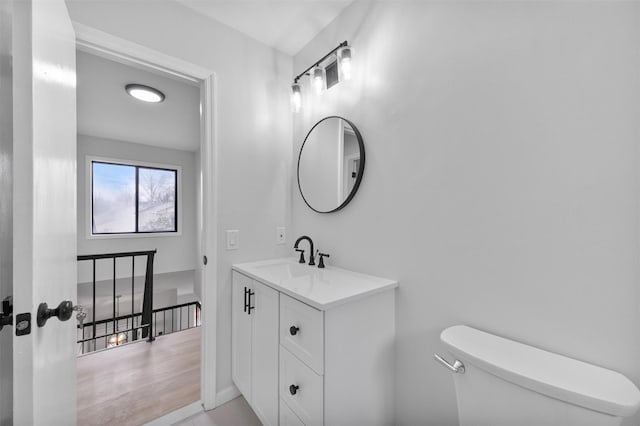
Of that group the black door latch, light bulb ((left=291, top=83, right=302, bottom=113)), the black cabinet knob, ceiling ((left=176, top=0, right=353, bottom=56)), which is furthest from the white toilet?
ceiling ((left=176, top=0, right=353, bottom=56))

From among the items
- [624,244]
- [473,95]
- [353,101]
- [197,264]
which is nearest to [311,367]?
[624,244]

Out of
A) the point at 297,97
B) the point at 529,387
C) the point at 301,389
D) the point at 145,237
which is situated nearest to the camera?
the point at 529,387

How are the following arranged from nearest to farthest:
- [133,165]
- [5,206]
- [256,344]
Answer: [5,206] < [256,344] < [133,165]

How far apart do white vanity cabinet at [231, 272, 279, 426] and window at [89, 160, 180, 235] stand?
378 cm

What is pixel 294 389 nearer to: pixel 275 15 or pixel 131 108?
pixel 275 15

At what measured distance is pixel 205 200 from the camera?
161 cm

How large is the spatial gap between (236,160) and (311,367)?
1292 mm

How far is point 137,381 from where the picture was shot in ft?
6.13

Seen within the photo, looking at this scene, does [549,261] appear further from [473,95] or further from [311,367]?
[311,367]

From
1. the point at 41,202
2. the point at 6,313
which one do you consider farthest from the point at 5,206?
the point at 6,313

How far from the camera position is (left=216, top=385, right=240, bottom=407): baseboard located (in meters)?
1.61

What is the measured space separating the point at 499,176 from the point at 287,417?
132 cm

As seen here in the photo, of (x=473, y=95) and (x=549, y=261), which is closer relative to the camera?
(x=549, y=261)

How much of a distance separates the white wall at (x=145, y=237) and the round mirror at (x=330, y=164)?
12.7 ft
